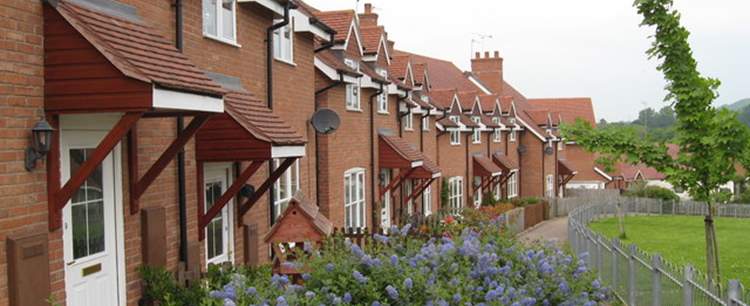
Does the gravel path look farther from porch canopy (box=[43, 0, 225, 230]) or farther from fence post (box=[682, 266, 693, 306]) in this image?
porch canopy (box=[43, 0, 225, 230])

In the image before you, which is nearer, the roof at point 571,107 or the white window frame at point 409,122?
the white window frame at point 409,122

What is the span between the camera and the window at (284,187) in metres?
13.5

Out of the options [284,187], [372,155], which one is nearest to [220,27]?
[284,187]

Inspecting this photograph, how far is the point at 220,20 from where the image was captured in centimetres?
1079

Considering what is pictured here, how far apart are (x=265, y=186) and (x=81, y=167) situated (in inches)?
181

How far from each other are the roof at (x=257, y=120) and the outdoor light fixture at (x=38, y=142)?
3524mm

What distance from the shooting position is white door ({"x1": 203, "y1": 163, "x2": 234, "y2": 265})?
10.5m

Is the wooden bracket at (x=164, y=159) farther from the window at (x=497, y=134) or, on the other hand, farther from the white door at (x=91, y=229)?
the window at (x=497, y=134)

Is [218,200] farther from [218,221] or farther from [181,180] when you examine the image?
[218,221]

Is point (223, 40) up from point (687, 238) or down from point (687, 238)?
up

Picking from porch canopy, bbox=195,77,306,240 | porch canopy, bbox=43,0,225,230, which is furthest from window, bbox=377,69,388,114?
porch canopy, bbox=43,0,225,230

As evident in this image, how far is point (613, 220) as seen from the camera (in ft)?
126

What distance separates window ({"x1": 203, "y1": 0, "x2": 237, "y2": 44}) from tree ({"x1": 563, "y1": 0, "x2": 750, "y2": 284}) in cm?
666

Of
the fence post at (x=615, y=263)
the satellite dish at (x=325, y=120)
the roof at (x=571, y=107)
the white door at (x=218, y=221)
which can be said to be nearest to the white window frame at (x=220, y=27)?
the white door at (x=218, y=221)
